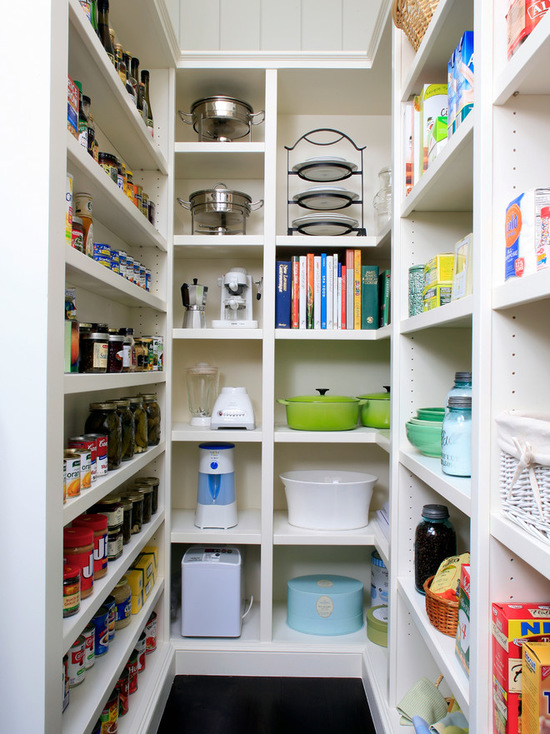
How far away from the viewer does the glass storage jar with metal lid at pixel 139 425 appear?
5.96 feet

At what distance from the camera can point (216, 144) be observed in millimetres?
2129

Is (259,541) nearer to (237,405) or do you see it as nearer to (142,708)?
(237,405)

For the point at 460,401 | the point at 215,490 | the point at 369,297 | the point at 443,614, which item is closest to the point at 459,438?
the point at 460,401

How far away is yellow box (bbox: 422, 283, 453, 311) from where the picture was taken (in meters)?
1.31

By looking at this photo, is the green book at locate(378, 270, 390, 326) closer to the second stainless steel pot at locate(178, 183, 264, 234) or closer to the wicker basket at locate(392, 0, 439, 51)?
the second stainless steel pot at locate(178, 183, 264, 234)

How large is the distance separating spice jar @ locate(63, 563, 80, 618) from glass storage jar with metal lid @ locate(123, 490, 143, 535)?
1.86 feet

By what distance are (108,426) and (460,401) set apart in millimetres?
949

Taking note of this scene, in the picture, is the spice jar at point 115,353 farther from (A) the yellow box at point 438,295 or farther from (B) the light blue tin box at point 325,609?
(B) the light blue tin box at point 325,609

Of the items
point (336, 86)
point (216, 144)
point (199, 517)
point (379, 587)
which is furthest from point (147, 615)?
point (336, 86)

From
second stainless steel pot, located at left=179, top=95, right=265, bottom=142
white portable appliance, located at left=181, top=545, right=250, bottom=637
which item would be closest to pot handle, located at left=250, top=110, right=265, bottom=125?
second stainless steel pot, located at left=179, top=95, right=265, bottom=142

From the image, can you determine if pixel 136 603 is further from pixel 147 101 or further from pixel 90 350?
pixel 147 101

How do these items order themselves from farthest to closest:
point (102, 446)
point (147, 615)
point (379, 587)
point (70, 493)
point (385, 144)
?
1. point (385, 144)
2. point (379, 587)
3. point (147, 615)
4. point (102, 446)
5. point (70, 493)

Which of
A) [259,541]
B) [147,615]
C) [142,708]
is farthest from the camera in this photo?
[259,541]

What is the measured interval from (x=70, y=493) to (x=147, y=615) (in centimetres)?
88
